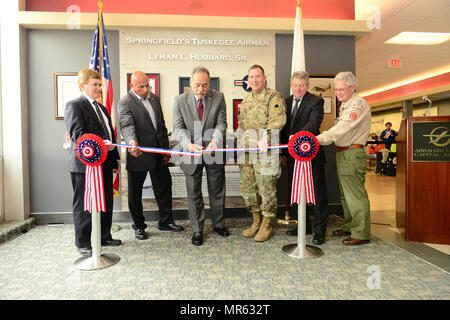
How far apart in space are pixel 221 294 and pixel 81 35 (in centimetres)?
345

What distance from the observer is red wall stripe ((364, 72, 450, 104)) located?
997 cm

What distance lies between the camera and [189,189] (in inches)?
113

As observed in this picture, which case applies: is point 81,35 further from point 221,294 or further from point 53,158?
point 221,294

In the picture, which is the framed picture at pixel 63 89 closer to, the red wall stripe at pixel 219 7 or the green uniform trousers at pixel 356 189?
the red wall stripe at pixel 219 7

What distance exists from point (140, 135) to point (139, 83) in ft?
1.68

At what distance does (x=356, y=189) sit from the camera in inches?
110

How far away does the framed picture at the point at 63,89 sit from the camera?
3.62 meters

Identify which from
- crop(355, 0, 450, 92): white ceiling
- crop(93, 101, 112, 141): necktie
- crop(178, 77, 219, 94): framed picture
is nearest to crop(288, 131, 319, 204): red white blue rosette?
crop(93, 101, 112, 141): necktie

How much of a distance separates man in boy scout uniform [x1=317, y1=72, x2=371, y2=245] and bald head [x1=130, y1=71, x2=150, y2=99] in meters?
1.75

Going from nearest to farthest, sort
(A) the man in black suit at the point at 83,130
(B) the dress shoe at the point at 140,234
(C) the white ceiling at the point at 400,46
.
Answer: (A) the man in black suit at the point at 83,130, (B) the dress shoe at the point at 140,234, (C) the white ceiling at the point at 400,46

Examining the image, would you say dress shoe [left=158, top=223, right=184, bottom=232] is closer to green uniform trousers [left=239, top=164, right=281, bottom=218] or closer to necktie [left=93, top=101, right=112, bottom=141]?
green uniform trousers [left=239, top=164, right=281, bottom=218]

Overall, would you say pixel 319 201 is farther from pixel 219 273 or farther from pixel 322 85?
pixel 322 85

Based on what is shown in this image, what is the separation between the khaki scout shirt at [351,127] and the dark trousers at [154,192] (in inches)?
64.9

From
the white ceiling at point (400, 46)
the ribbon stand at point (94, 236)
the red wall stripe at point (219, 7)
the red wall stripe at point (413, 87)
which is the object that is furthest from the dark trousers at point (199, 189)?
the red wall stripe at point (413, 87)
